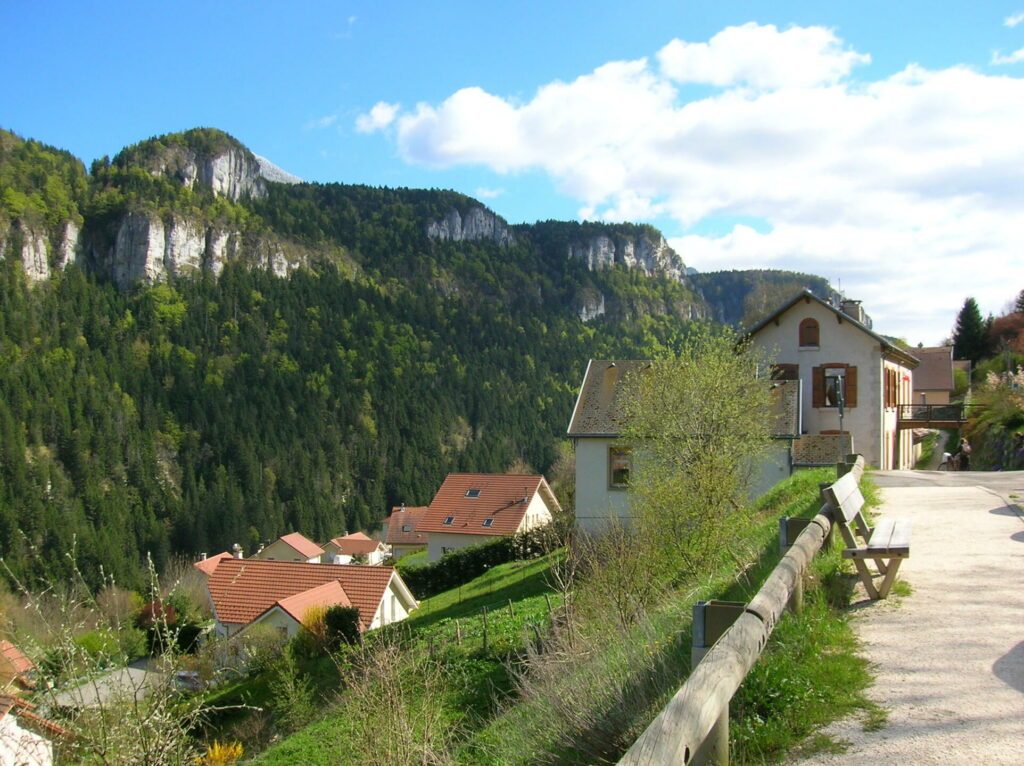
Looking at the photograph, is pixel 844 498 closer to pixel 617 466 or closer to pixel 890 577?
pixel 890 577

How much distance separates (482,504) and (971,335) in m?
35.6

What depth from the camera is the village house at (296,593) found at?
28.6m

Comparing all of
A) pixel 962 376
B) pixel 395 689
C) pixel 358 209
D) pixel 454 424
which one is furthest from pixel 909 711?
pixel 358 209

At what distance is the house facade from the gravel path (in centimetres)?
1892

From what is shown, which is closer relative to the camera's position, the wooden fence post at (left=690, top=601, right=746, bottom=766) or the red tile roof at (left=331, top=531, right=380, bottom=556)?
the wooden fence post at (left=690, top=601, right=746, bottom=766)

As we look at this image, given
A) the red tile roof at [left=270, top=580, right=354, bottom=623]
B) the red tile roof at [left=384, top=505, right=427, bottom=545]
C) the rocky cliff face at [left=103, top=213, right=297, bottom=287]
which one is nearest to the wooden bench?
the red tile roof at [left=270, top=580, right=354, bottom=623]

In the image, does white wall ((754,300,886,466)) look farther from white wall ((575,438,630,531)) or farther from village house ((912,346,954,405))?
village house ((912,346,954,405))

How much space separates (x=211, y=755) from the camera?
1274cm

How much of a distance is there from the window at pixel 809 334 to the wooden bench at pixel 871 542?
22166mm

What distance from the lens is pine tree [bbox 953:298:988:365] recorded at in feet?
182

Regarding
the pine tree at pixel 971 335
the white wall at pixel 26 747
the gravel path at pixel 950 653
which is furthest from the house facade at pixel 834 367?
the pine tree at pixel 971 335

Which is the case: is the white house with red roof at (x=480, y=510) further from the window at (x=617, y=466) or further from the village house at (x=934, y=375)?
the village house at (x=934, y=375)

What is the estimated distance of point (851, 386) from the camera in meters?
28.4

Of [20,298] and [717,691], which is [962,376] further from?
[20,298]
